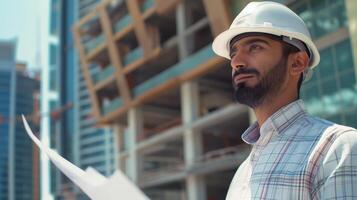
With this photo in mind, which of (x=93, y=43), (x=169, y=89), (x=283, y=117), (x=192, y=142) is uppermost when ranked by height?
(x=93, y=43)

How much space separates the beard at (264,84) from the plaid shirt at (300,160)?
0.27 ft

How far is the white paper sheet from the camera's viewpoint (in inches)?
69.6

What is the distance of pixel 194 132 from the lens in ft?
106

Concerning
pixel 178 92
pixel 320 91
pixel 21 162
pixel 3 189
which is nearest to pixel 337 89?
pixel 320 91

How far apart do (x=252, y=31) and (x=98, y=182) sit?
775 mm

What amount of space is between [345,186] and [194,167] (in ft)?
98.4

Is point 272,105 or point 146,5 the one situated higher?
point 146,5

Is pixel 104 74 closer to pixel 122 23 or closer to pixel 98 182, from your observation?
pixel 122 23

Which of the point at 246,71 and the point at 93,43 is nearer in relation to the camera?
the point at 246,71

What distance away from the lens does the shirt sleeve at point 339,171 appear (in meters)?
1.41

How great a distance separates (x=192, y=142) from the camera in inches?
1275

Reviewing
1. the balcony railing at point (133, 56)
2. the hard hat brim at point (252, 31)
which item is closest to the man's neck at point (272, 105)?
the hard hat brim at point (252, 31)

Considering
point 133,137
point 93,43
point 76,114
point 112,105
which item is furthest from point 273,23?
point 76,114

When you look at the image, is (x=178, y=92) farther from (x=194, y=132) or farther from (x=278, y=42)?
(x=278, y=42)
